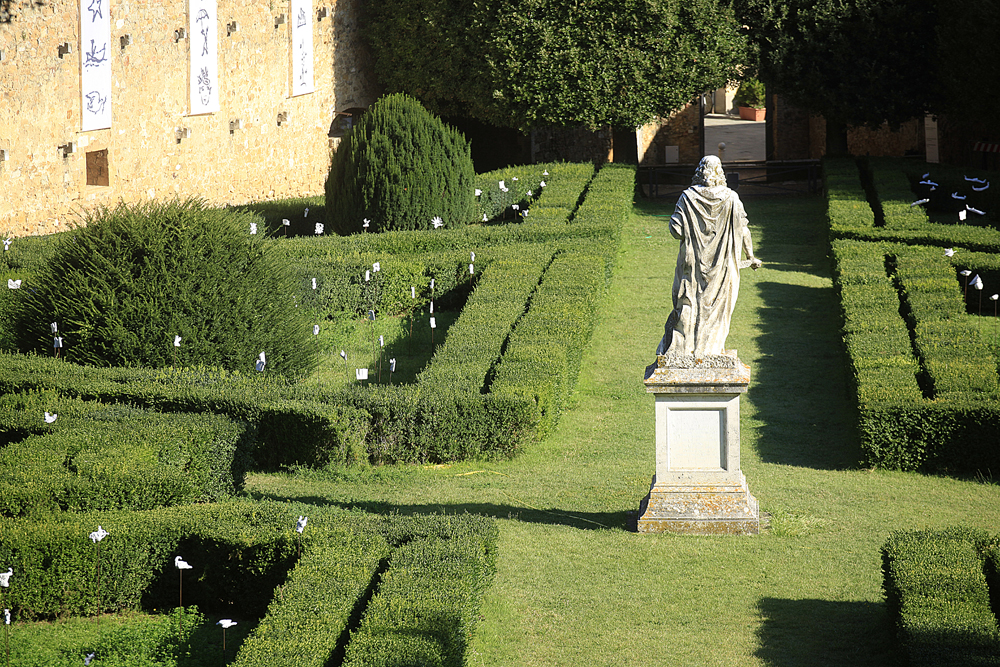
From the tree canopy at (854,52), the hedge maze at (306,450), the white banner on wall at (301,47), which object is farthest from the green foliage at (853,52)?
the white banner on wall at (301,47)

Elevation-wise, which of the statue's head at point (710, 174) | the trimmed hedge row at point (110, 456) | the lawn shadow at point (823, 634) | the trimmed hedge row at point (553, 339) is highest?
the statue's head at point (710, 174)

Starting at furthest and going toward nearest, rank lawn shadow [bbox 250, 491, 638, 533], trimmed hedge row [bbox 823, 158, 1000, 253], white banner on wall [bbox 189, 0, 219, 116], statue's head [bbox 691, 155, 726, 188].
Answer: white banner on wall [bbox 189, 0, 219, 116]
trimmed hedge row [bbox 823, 158, 1000, 253]
lawn shadow [bbox 250, 491, 638, 533]
statue's head [bbox 691, 155, 726, 188]

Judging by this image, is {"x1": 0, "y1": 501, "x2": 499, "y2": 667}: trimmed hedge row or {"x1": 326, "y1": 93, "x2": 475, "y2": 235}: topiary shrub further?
{"x1": 326, "y1": 93, "x2": 475, "y2": 235}: topiary shrub

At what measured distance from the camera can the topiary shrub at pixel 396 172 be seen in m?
16.8

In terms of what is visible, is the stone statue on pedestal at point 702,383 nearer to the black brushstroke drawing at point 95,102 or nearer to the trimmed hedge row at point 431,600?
the trimmed hedge row at point 431,600

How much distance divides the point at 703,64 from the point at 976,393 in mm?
11616

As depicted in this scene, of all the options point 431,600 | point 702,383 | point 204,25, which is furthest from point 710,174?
point 204,25

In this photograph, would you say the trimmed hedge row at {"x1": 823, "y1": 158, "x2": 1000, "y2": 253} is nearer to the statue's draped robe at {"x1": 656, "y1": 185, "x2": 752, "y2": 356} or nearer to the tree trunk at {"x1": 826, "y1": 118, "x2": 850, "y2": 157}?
the tree trunk at {"x1": 826, "y1": 118, "x2": 850, "y2": 157}

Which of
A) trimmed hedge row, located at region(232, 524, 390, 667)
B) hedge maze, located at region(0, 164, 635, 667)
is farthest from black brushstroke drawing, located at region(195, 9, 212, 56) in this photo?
trimmed hedge row, located at region(232, 524, 390, 667)

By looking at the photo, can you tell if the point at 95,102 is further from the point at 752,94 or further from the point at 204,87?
the point at 752,94

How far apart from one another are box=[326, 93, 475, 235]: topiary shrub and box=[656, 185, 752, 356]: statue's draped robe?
9.33 m

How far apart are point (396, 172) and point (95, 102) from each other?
5143mm

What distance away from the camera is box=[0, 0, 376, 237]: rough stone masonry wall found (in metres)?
16.8

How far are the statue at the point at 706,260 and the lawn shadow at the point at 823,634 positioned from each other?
1942 mm
